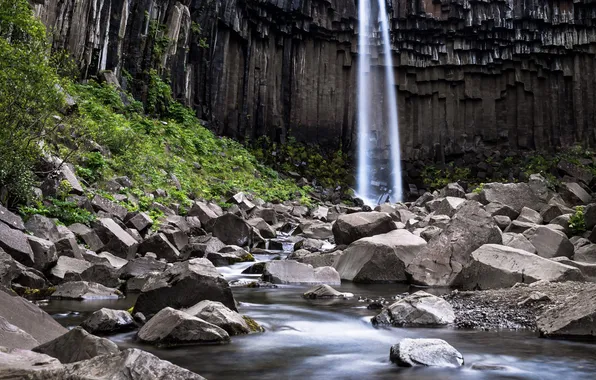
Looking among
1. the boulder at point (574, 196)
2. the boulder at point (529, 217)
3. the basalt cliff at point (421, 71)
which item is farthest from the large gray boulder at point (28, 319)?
the basalt cliff at point (421, 71)

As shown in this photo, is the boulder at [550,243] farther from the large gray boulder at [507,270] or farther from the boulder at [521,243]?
the large gray boulder at [507,270]

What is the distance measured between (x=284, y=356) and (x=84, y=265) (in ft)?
17.3

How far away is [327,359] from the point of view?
498 centimetres

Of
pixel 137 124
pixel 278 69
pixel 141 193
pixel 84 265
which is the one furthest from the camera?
pixel 278 69

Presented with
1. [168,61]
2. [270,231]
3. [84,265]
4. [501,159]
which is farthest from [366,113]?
[84,265]

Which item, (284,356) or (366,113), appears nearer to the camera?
(284,356)

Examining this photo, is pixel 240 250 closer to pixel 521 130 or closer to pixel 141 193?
pixel 141 193

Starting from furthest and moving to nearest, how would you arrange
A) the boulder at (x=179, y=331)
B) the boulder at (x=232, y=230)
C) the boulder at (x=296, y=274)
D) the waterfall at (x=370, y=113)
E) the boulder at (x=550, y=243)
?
the waterfall at (x=370, y=113) < the boulder at (x=232, y=230) < the boulder at (x=550, y=243) < the boulder at (x=296, y=274) < the boulder at (x=179, y=331)

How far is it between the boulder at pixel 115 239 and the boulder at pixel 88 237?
7.3 inches

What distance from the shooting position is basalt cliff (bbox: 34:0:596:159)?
37719 mm

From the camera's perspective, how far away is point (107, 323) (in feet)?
18.1

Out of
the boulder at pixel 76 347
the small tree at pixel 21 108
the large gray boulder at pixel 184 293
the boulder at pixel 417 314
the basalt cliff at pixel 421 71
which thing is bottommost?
the boulder at pixel 417 314

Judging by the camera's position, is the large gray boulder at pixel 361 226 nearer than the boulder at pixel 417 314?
No

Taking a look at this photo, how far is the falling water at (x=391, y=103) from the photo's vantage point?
141 feet
